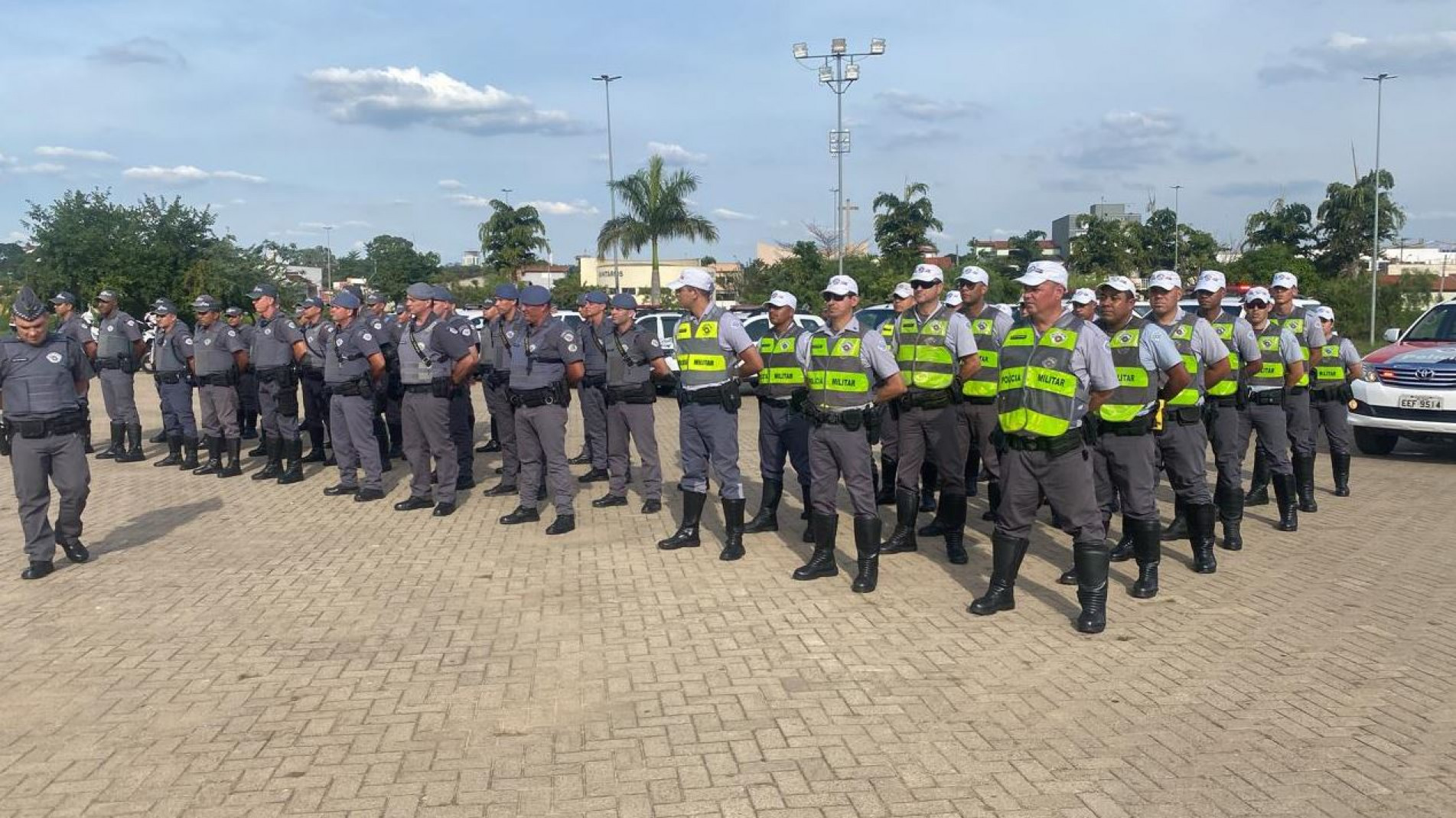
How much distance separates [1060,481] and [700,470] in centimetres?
280

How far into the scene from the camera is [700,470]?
7527 mm

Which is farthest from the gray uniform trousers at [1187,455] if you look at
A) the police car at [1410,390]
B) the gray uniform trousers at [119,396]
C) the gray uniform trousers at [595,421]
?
the gray uniform trousers at [119,396]

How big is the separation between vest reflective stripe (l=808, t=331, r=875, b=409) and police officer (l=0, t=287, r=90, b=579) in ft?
17.2

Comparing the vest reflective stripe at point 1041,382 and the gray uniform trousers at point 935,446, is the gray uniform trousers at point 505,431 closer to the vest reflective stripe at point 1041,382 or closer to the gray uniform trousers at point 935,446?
the gray uniform trousers at point 935,446

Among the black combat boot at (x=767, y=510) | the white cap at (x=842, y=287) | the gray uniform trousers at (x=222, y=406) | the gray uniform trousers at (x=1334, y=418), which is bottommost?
the black combat boot at (x=767, y=510)

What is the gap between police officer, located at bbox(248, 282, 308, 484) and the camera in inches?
419

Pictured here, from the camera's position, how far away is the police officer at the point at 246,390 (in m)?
11.3

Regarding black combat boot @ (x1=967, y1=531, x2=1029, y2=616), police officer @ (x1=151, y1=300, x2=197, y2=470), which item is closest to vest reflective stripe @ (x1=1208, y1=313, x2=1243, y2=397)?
black combat boot @ (x1=967, y1=531, x2=1029, y2=616)

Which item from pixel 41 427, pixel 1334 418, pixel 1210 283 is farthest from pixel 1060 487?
pixel 41 427

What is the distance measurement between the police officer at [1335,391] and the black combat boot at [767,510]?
16.3ft

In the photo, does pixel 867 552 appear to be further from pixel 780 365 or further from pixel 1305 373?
pixel 1305 373

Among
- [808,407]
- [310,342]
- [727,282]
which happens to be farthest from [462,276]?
[808,407]

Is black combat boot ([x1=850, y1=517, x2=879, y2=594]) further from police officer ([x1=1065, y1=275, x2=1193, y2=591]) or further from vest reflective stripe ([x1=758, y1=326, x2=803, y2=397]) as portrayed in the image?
police officer ([x1=1065, y1=275, x2=1193, y2=591])

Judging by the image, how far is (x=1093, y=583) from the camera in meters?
5.66
